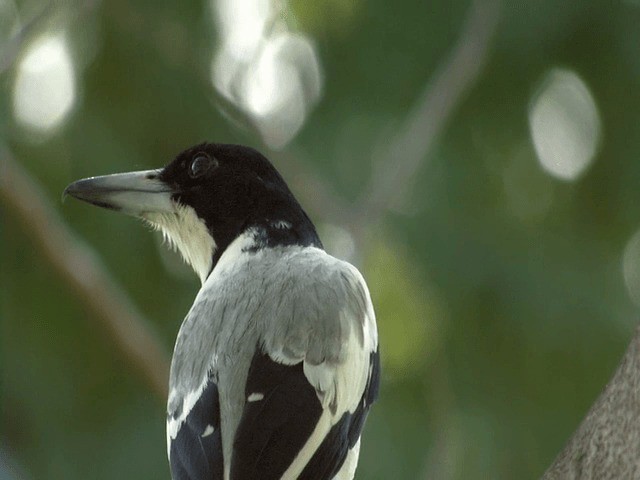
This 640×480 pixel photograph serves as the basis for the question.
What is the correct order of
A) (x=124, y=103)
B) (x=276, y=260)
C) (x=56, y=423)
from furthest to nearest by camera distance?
(x=124, y=103) → (x=56, y=423) → (x=276, y=260)

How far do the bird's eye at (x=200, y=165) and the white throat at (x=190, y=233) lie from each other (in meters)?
0.11

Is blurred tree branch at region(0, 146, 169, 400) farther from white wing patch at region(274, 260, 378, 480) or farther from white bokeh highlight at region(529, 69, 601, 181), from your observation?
white bokeh highlight at region(529, 69, 601, 181)

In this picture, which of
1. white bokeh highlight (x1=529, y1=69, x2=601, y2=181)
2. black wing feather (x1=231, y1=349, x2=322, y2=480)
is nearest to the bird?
black wing feather (x1=231, y1=349, x2=322, y2=480)

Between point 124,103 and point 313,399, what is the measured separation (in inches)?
127

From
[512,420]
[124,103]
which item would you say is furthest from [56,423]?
[512,420]

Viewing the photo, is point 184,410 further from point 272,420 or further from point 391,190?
point 391,190

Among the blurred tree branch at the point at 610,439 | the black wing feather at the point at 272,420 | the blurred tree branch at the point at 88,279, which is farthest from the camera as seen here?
the blurred tree branch at the point at 88,279

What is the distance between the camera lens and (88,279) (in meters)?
5.50

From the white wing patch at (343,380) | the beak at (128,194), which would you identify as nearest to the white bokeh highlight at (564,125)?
the beak at (128,194)

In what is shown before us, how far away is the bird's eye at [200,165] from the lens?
169 inches

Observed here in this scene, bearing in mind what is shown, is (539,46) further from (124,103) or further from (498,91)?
(124,103)

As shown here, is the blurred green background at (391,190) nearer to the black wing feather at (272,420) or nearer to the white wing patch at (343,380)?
the white wing patch at (343,380)

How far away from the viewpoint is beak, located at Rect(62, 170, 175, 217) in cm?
427

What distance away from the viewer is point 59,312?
6.04 meters
